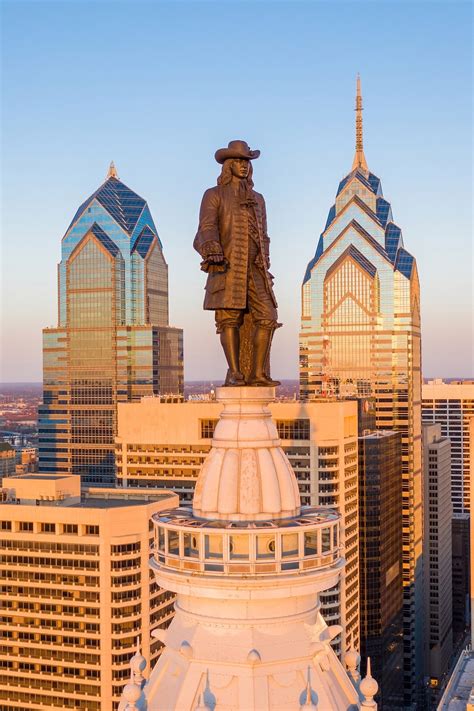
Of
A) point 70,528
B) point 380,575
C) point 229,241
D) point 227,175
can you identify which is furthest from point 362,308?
point 229,241

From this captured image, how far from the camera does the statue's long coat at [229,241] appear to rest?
11.4 m

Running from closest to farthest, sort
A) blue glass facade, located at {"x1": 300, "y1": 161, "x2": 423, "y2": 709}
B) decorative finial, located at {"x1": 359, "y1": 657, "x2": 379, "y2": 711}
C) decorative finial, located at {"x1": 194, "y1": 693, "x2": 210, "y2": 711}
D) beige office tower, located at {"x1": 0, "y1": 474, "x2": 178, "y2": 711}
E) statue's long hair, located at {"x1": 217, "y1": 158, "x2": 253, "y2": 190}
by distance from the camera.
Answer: decorative finial, located at {"x1": 194, "y1": 693, "x2": 210, "y2": 711}
decorative finial, located at {"x1": 359, "y1": 657, "x2": 379, "y2": 711}
statue's long hair, located at {"x1": 217, "y1": 158, "x2": 253, "y2": 190}
beige office tower, located at {"x1": 0, "y1": 474, "x2": 178, "y2": 711}
blue glass facade, located at {"x1": 300, "y1": 161, "x2": 423, "y2": 709}

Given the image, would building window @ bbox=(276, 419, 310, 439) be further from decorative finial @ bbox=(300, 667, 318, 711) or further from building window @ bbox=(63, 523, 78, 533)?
decorative finial @ bbox=(300, 667, 318, 711)

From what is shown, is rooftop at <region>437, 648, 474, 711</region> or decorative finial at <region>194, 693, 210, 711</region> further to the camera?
rooftop at <region>437, 648, 474, 711</region>

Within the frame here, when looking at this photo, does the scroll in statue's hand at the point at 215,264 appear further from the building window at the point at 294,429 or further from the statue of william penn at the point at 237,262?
the building window at the point at 294,429

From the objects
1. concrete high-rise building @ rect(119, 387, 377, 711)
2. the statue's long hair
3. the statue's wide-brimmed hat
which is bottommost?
concrete high-rise building @ rect(119, 387, 377, 711)

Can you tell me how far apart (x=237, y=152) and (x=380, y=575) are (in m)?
132

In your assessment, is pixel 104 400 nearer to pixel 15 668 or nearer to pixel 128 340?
pixel 128 340

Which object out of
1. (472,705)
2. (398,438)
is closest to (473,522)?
(472,705)

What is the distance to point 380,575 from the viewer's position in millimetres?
137125

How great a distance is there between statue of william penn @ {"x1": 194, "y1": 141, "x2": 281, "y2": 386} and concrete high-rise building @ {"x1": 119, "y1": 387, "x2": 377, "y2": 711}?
2.58 ft

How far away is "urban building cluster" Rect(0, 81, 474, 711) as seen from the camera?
10.4 m

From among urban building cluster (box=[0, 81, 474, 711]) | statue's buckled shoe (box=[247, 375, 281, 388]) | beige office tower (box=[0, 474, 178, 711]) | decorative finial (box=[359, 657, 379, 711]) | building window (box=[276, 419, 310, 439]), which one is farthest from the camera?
building window (box=[276, 419, 310, 439])

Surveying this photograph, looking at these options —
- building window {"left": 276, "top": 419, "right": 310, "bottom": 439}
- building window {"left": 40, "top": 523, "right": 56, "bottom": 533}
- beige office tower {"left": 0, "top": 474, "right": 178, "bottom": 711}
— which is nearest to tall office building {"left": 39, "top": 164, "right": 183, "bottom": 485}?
building window {"left": 276, "top": 419, "right": 310, "bottom": 439}
